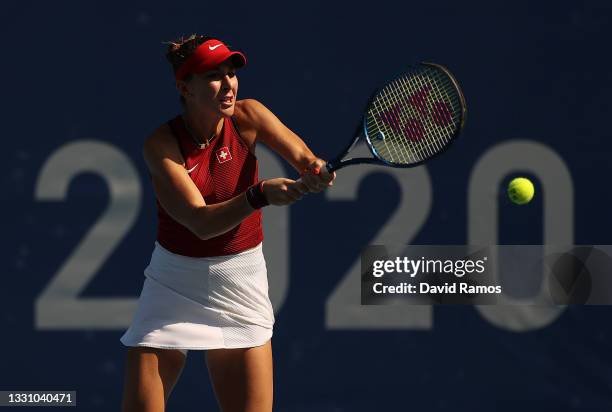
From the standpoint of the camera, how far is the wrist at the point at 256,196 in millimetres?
3559

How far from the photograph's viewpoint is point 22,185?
4.95 m

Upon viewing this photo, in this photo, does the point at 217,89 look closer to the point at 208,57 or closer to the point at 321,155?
the point at 208,57

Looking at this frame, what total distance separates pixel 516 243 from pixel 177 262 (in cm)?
163

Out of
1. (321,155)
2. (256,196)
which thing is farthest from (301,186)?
(321,155)

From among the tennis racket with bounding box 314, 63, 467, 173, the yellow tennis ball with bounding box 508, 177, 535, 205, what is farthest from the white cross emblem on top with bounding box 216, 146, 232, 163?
the yellow tennis ball with bounding box 508, 177, 535, 205

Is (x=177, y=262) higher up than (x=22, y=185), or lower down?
lower down

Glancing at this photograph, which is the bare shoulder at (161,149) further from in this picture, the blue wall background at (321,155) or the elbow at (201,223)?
the blue wall background at (321,155)

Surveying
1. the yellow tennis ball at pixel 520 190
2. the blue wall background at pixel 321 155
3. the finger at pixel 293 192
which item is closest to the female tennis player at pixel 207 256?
the finger at pixel 293 192

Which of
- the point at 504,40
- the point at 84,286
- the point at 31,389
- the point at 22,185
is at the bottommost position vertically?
the point at 31,389

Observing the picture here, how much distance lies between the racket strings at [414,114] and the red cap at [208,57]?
42 cm

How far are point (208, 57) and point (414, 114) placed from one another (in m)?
0.63

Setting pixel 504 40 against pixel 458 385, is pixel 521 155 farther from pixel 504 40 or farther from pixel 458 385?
pixel 458 385

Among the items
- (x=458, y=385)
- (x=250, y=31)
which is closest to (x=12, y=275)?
(x=250, y=31)

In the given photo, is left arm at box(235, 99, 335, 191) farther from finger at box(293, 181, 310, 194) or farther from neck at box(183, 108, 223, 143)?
finger at box(293, 181, 310, 194)
